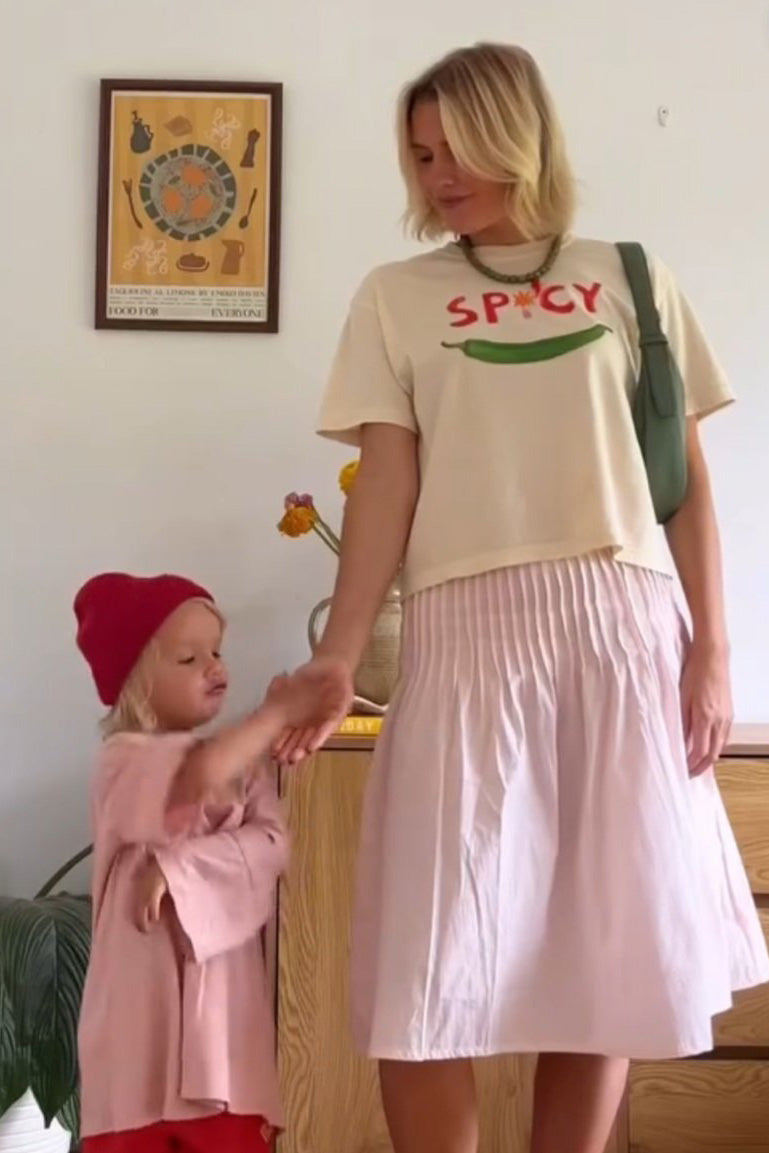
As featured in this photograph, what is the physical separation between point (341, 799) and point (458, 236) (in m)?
0.70

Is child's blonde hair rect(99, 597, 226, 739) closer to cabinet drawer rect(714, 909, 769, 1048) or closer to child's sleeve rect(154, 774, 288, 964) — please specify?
child's sleeve rect(154, 774, 288, 964)

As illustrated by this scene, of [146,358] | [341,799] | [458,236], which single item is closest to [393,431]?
[458,236]

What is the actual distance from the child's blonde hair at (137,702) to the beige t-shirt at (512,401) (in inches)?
13.0

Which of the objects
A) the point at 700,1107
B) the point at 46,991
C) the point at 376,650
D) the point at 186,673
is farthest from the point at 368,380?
the point at 700,1107

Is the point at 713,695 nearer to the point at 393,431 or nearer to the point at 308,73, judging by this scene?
the point at 393,431

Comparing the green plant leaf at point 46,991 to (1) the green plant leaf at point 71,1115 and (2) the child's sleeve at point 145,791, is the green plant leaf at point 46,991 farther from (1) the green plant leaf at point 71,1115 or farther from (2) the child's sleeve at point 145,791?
(2) the child's sleeve at point 145,791

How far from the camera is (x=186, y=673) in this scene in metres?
1.38

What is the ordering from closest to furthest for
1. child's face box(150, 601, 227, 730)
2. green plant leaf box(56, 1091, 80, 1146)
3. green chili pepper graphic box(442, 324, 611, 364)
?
green chili pepper graphic box(442, 324, 611, 364), child's face box(150, 601, 227, 730), green plant leaf box(56, 1091, 80, 1146)

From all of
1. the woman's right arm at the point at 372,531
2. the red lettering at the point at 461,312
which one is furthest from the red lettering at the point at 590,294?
the woman's right arm at the point at 372,531

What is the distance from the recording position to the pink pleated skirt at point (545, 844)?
105 centimetres

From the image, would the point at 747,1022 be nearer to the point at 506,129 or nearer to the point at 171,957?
the point at 171,957

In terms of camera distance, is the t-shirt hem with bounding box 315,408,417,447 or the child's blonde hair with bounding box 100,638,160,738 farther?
the child's blonde hair with bounding box 100,638,160,738

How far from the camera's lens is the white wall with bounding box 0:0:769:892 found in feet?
6.65

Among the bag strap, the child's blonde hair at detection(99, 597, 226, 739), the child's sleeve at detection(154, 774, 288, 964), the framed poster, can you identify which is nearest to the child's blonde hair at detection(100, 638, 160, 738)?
the child's blonde hair at detection(99, 597, 226, 739)
